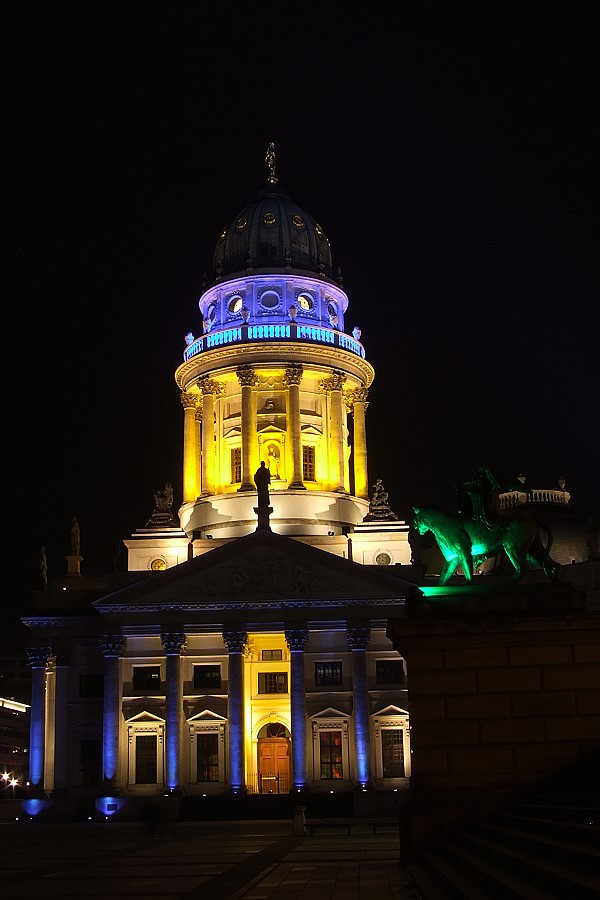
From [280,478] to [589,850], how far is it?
65.7 metres

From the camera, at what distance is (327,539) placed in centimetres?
7750

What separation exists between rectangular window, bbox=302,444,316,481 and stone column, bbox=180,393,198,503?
756 centimetres

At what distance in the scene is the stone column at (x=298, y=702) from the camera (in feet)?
217

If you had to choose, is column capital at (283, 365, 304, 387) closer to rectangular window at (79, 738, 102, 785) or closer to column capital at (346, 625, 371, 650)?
column capital at (346, 625, 371, 650)

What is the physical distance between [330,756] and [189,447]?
82.0 ft

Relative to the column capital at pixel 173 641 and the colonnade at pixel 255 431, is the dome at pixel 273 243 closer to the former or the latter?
the colonnade at pixel 255 431

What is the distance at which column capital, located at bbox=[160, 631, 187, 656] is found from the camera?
6862 cm

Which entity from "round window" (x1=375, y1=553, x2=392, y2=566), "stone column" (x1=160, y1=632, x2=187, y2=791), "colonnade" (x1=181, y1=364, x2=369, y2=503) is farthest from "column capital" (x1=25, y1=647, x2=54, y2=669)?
"round window" (x1=375, y1=553, x2=392, y2=566)

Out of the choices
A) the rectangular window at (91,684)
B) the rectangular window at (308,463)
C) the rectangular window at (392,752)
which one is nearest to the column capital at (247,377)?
the rectangular window at (308,463)

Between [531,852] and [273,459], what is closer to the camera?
[531,852]

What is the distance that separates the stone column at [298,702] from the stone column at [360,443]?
16.8 m

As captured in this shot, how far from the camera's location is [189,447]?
3327 inches

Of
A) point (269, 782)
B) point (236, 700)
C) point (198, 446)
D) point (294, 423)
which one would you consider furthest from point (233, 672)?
point (198, 446)

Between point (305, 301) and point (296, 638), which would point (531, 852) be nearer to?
point (296, 638)
